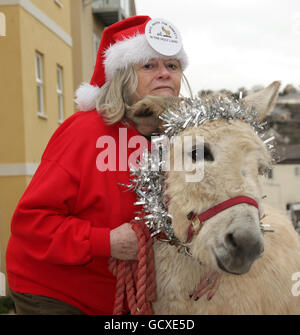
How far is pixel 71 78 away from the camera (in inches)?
99.1

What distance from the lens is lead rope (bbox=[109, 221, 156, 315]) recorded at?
1265 mm

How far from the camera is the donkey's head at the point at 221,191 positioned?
0.96 metres

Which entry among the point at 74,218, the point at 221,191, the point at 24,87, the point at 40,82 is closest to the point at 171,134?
the point at 221,191

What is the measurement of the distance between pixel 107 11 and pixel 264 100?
60.7 inches

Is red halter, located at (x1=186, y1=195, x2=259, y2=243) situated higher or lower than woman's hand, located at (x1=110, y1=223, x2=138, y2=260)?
higher

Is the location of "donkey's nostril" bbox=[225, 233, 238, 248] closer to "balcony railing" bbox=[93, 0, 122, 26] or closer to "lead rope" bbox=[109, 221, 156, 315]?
"lead rope" bbox=[109, 221, 156, 315]

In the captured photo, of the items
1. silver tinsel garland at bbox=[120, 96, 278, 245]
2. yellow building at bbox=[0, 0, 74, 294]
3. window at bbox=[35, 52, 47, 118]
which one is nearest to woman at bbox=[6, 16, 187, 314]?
silver tinsel garland at bbox=[120, 96, 278, 245]

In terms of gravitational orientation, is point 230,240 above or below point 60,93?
below

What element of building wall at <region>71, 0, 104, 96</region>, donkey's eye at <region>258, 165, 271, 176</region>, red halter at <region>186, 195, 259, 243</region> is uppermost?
building wall at <region>71, 0, 104, 96</region>

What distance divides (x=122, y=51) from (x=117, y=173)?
0.63 m

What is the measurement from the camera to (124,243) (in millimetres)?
1313

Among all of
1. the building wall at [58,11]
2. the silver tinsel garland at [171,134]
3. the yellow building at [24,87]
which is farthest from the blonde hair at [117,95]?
the building wall at [58,11]

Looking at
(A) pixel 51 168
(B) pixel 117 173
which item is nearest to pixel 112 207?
(B) pixel 117 173

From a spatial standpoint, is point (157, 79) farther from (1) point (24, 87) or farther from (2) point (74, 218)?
(1) point (24, 87)
